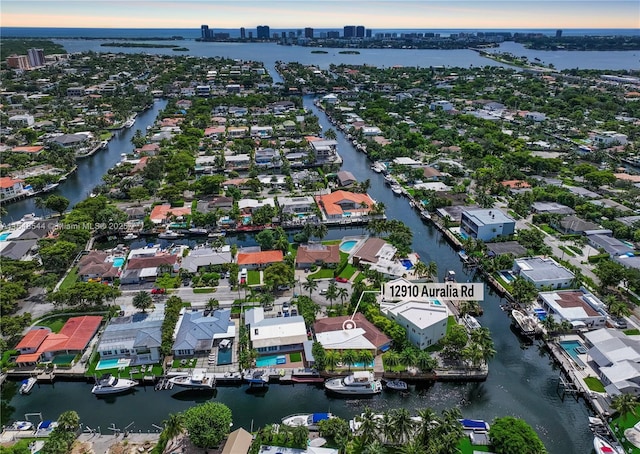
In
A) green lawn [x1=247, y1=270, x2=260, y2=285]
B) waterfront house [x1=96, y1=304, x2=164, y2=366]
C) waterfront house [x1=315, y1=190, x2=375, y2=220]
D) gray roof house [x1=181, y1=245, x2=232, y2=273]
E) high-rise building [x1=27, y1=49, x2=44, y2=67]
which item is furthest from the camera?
high-rise building [x1=27, y1=49, x2=44, y2=67]

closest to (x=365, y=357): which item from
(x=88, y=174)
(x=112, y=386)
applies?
(x=112, y=386)

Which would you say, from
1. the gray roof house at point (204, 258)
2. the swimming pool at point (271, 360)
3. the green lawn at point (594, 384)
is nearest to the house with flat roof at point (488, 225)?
the green lawn at point (594, 384)

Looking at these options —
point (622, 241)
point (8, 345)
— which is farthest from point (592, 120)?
point (8, 345)

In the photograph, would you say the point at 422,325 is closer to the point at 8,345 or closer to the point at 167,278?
the point at 167,278

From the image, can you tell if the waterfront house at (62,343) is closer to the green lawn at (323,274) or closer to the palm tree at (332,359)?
the palm tree at (332,359)

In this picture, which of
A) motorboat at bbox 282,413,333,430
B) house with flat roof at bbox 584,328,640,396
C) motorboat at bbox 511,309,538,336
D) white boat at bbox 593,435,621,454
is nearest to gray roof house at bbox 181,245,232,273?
motorboat at bbox 282,413,333,430

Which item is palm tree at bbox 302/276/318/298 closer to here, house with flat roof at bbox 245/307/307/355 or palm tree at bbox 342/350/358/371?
house with flat roof at bbox 245/307/307/355
